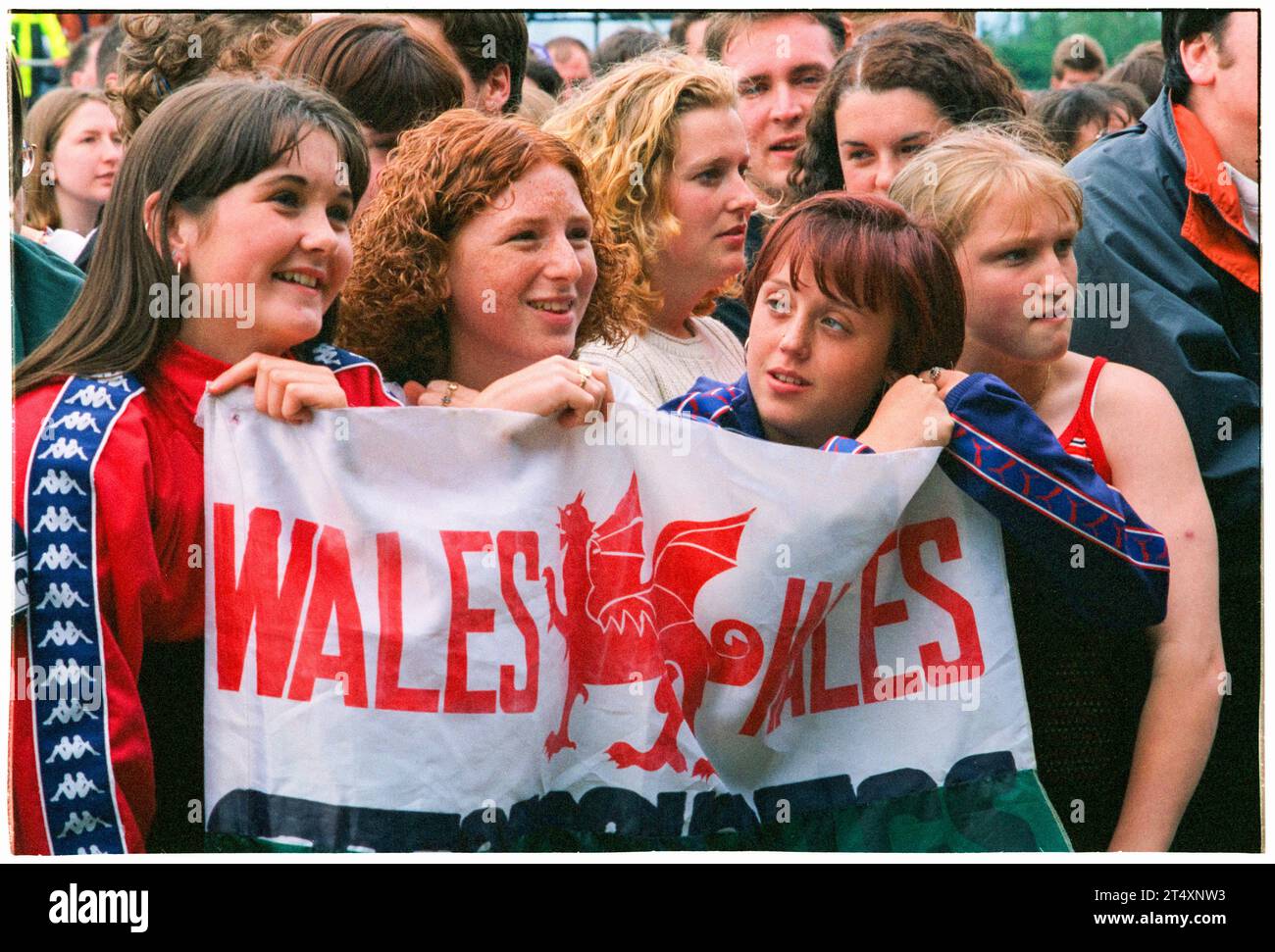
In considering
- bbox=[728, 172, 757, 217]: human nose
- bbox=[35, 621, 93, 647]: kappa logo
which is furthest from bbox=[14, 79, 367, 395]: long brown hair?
bbox=[728, 172, 757, 217]: human nose

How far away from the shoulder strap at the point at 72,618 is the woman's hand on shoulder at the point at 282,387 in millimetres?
221

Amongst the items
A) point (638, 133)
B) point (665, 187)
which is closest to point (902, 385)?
point (665, 187)

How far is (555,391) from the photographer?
10.6 ft

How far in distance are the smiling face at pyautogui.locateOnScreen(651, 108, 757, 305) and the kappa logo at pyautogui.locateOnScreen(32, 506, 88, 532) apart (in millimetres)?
1342

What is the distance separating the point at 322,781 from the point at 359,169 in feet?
4.22

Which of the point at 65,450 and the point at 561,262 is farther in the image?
the point at 561,262

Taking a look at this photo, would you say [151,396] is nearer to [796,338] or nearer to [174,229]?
[174,229]

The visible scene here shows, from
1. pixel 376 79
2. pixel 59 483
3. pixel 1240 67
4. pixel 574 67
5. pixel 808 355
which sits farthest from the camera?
pixel 574 67

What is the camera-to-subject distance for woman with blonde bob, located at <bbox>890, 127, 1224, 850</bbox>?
3.48 m

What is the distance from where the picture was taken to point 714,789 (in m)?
3.40

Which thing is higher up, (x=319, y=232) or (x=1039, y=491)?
(x=319, y=232)

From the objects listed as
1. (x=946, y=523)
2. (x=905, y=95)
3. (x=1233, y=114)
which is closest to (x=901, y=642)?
(x=946, y=523)

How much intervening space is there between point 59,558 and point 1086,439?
220 cm

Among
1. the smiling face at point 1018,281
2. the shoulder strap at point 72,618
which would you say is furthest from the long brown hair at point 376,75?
the smiling face at point 1018,281
